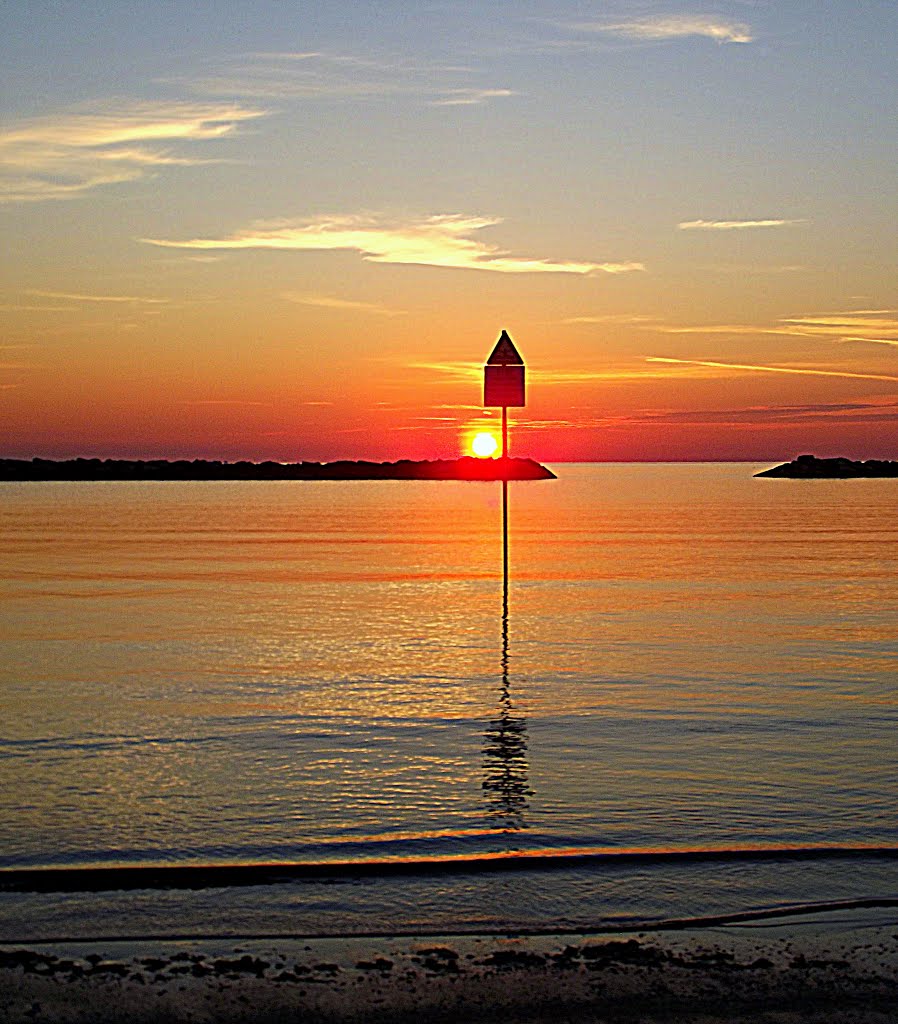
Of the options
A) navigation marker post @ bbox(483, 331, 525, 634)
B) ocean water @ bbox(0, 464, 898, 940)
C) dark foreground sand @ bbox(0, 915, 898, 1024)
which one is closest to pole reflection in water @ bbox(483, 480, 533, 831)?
ocean water @ bbox(0, 464, 898, 940)

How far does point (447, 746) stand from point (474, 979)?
9.04 meters

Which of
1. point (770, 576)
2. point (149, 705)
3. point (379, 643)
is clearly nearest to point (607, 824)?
point (149, 705)

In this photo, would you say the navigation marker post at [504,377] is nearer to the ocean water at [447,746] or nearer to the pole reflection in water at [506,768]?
the ocean water at [447,746]

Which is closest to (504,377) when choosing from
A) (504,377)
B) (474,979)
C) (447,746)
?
(504,377)

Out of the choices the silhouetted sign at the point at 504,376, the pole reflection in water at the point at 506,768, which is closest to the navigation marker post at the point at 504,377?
the silhouetted sign at the point at 504,376

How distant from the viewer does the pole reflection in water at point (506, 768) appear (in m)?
13.6

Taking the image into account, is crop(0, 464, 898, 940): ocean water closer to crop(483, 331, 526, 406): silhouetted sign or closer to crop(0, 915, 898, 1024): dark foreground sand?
crop(0, 915, 898, 1024): dark foreground sand

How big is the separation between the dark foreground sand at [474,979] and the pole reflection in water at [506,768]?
4.18 meters

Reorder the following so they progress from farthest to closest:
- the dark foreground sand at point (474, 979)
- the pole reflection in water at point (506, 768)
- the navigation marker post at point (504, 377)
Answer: the navigation marker post at point (504, 377) < the pole reflection in water at point (506, 768) < the dark foreground sand at point (474, 979)

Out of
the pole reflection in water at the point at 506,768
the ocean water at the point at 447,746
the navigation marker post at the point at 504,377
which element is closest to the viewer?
the ocean water at the point at 447,746

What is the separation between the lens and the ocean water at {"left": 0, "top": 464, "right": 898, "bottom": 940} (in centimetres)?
1081

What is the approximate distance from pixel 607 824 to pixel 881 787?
390 cm

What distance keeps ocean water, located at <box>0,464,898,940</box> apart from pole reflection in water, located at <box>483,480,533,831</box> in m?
0.06

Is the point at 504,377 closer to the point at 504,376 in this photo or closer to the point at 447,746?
the point at 504,376
